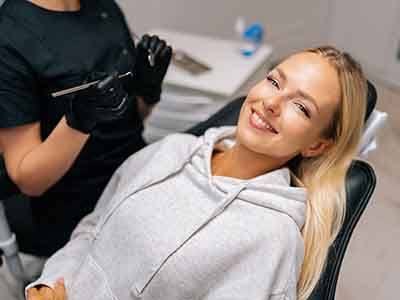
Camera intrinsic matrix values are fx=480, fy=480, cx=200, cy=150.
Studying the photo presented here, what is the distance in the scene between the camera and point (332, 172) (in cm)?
100

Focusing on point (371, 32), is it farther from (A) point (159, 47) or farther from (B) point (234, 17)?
(A) point (159, 47)

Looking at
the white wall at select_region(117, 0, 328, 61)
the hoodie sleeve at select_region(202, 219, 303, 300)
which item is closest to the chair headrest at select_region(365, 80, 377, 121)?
the hoodie sleeve at select_region(202, 219, 303, 300)

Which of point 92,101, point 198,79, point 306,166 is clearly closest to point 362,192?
point 306,166

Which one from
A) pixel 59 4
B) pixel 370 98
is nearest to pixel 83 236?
pixel 59 4

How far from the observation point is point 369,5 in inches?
103

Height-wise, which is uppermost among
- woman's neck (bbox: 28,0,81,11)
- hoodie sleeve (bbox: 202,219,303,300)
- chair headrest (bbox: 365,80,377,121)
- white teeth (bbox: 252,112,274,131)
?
woman's neck (bbox: 28,0,81,11)

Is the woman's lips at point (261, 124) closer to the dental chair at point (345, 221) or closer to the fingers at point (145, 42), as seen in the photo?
the dental chair at point (345, 221)

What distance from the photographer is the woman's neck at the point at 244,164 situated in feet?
3.22

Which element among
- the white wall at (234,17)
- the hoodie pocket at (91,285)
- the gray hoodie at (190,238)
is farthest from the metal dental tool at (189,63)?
the hoodie pocket at (91,285)

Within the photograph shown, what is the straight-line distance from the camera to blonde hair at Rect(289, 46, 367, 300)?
3.05 feet

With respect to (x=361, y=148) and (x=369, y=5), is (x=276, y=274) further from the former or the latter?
(x=369, y=5)

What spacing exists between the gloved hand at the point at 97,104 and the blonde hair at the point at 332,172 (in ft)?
1.30

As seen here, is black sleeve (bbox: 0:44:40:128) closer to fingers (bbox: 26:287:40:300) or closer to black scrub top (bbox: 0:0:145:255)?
black scrub top (bbox: 0:0:145:255)

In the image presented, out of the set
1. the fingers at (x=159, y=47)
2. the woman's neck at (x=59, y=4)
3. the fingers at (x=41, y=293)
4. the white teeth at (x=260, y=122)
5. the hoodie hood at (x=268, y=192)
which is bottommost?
the fingers at (x=41, y=293)
